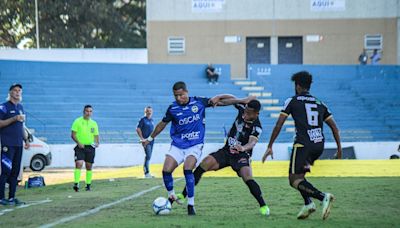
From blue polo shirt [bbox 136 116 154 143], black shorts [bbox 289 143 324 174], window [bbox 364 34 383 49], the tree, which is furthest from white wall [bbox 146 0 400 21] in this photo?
black shorts [bbox 289 143 324 174]

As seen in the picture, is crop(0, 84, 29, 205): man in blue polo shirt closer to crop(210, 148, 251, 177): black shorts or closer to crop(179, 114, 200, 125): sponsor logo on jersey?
crop(179, 114, 200, 125): sponsor logo on jersey

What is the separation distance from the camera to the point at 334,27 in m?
42.7

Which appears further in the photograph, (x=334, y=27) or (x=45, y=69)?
(x=334, y=27)

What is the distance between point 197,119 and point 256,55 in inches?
1207

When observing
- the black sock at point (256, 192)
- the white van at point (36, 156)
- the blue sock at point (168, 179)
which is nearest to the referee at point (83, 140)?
the blue sock at point (168, 179)

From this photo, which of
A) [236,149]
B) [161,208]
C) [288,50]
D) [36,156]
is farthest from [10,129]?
[288,50]

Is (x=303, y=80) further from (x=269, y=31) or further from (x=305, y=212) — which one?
(x=269, y=31)

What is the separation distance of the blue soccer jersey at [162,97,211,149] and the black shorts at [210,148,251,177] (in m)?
0.38

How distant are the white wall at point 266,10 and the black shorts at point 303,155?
3166cm

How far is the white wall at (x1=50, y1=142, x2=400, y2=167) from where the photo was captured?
32688 millimetres

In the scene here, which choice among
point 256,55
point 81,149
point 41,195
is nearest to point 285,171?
point 81,149

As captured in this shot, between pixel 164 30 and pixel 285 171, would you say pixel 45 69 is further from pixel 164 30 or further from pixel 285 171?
pixel 285 171

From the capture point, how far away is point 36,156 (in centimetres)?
3016

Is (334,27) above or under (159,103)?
above
